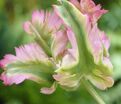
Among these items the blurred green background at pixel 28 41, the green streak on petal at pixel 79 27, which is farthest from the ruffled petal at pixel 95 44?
the blurred green background at pixel 28 41

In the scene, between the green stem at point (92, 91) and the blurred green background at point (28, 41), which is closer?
the green stem at point (92, 91)

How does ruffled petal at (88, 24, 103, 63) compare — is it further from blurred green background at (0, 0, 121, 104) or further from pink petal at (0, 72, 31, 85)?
blurred green background at (0, 0, 121, 104)

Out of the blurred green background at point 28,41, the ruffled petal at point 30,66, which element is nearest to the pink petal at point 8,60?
the ruffled petal at point 30,66

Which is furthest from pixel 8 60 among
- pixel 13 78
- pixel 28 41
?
pixel 28 41

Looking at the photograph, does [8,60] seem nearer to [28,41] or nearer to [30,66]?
[30,66]

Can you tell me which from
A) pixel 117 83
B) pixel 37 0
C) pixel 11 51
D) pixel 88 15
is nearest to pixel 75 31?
pixel 88 15

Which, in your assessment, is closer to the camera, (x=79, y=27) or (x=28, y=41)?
(x=79, y=27)

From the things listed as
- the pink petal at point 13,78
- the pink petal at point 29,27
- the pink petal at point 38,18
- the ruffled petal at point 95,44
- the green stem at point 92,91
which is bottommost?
the green stem at point 92,91

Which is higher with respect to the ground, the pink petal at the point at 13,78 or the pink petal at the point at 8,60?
the pink petal at the point at 8,60

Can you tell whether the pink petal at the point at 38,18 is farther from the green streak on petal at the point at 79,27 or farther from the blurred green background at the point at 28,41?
the blurred green background at the point at 28,41
